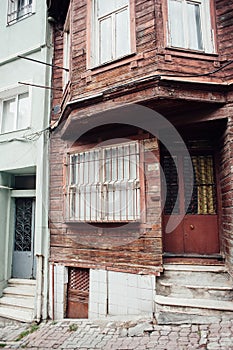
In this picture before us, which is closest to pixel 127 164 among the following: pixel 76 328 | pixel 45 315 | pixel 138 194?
pixel 138 194

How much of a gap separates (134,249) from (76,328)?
1802mm

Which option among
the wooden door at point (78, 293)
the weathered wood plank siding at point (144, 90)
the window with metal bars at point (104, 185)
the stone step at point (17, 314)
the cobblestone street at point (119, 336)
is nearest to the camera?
the cobblestone street at point (119, 336)

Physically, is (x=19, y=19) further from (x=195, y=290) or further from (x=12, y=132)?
(x=195, y=290)

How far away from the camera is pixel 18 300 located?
21.4 ft

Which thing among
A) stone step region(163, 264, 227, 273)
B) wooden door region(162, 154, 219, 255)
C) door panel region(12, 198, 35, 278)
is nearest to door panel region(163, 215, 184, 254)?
wooden door region(162, 154, 219, 255)

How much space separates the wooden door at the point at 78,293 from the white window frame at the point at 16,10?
732 centimetres

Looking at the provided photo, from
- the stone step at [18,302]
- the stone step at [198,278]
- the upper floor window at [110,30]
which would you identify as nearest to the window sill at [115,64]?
the upper floor window at [110,30]

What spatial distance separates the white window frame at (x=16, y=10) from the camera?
7807mm

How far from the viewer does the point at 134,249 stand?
16.8 feet

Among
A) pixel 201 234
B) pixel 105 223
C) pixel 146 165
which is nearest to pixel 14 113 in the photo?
pixel 105 223

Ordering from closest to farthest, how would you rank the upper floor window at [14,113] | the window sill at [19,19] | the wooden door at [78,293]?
the wooden door at [78,293] < the upper floor window at [14,113] < the window sill at [19,19]

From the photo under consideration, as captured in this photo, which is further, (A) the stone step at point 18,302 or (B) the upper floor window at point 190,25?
(A) the stone step at point 18,302

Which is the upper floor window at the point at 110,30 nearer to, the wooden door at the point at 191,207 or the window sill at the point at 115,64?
the window sill at the point at 115,64

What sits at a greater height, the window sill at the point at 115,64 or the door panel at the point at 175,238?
the window sill at the point at 115,64
